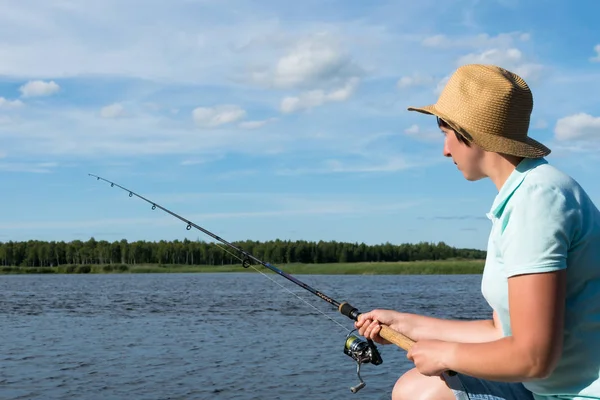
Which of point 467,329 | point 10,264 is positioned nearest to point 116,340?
point 467,329

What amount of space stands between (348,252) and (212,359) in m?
106

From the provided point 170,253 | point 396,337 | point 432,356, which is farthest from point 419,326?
point 170,253

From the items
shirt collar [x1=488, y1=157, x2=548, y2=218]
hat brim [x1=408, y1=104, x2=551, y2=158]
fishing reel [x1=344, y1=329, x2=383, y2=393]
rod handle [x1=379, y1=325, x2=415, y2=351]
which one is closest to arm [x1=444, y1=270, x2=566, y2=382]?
shirt collar [x1=488, y1=157, x2=548, y2=218]

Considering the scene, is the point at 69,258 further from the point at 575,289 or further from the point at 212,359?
the point at 575,289

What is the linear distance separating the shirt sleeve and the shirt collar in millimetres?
91

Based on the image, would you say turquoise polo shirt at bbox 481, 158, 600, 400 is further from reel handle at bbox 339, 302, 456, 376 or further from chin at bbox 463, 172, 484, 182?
reel handle at bbox 339, 302, 456, 376

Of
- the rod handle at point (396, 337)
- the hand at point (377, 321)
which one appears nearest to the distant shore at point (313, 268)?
the hand at point (377, 321)

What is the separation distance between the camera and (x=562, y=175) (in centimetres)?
208

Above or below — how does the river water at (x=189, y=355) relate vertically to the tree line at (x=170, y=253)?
below

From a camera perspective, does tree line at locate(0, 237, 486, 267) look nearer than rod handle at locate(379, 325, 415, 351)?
No

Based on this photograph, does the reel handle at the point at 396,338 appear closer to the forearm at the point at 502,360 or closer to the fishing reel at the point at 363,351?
the forearm at the point at 502,360

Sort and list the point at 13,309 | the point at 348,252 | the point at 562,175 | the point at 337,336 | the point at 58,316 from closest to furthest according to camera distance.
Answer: the point at 562,175 < the point at 337,336 < the point at 58,316 < the point at 13,309 < the point at 348,252

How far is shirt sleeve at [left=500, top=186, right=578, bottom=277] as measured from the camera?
1917 millimetres

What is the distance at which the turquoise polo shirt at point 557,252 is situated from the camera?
194cm
